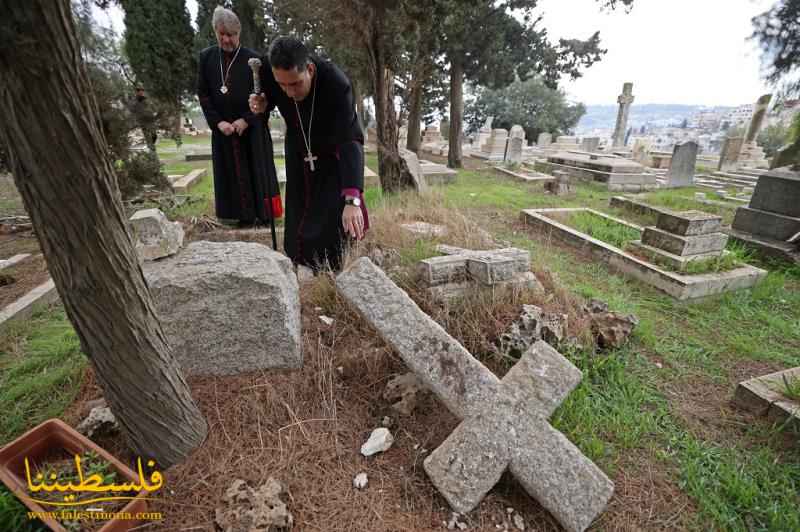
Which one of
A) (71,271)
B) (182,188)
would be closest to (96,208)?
(71,271)

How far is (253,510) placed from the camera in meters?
1.29

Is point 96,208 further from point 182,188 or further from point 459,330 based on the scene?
point 182,188

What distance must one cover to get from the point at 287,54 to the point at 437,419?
6.70 feet

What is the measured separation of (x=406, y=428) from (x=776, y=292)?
407cm

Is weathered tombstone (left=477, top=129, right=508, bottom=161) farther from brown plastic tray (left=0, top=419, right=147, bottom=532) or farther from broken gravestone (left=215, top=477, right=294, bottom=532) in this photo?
brown plastic tray (left=0, top=419, right=147, bottom=532)

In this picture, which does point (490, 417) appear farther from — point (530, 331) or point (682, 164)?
point (682, 164)

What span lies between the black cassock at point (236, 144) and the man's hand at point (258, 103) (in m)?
0.78

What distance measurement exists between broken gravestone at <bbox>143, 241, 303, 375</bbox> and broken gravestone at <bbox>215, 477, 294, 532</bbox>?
2.18 ft

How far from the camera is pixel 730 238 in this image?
4848 mm

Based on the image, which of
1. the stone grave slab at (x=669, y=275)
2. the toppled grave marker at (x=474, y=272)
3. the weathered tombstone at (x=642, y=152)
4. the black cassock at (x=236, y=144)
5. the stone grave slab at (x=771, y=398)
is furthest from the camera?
the weathered tombstone at (x=642, y=152)

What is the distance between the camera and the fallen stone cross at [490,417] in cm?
145

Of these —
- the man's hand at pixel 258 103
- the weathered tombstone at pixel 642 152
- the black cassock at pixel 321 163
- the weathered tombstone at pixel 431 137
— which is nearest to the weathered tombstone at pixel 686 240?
the black cassock at pixel 321 163

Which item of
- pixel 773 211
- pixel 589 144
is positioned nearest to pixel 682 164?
pixel 773 211

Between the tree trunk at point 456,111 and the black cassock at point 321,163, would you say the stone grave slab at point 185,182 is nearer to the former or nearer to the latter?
the black cassock at point 321,163
